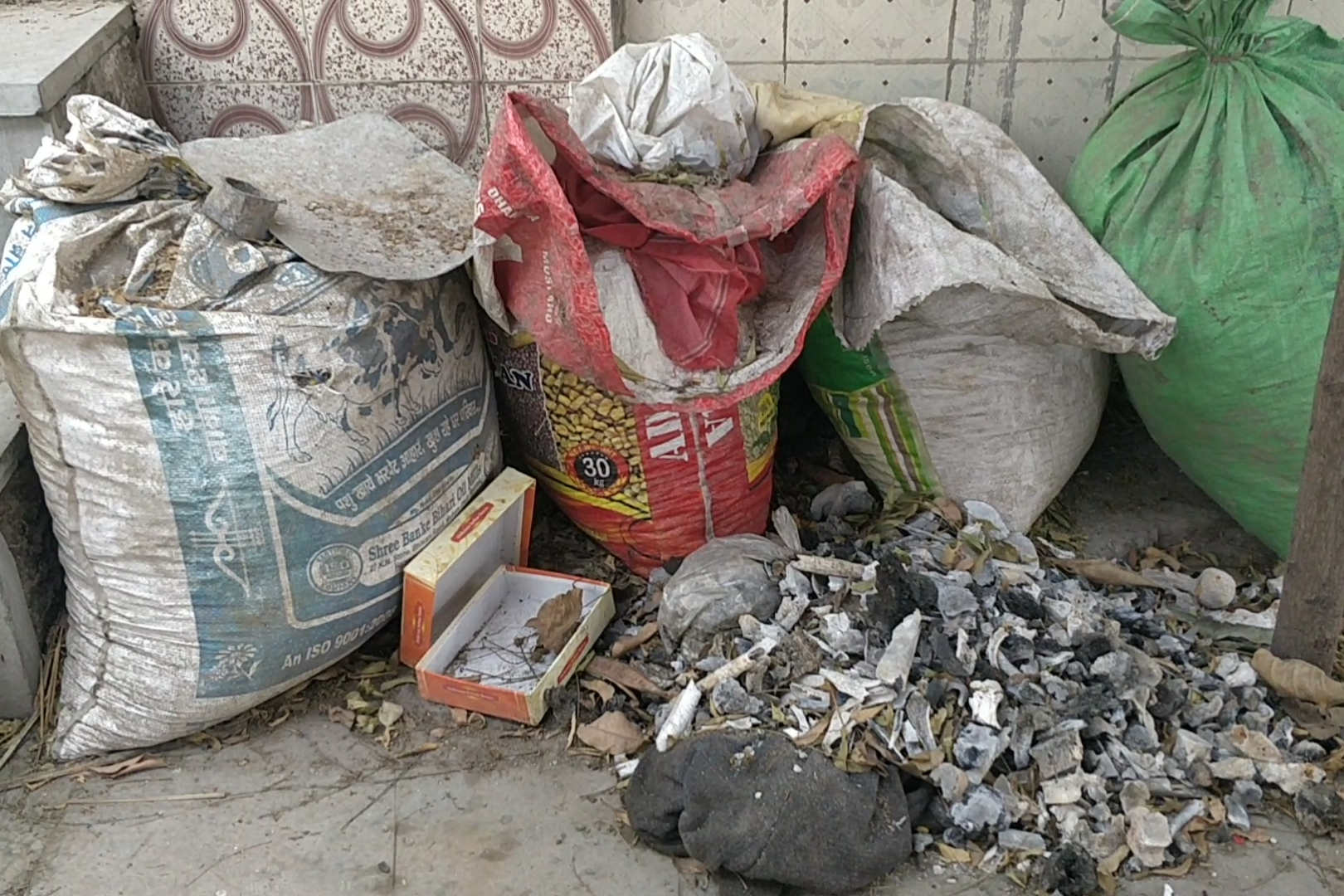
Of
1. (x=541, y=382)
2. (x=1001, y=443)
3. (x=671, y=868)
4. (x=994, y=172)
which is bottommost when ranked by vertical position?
(x=671, y=868)

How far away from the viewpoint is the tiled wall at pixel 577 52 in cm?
249

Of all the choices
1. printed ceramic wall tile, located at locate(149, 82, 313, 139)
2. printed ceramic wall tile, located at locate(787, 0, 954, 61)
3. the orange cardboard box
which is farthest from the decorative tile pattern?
the orange cardboard box

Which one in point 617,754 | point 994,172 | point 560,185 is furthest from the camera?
point 994,172

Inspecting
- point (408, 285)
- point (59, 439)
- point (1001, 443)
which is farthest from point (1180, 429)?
point (59, 439)

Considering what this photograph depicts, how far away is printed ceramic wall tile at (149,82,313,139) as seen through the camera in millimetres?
2600

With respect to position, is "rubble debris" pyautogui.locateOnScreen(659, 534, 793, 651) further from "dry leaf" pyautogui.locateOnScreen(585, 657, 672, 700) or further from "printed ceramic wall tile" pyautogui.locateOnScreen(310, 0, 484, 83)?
"printed ceramic wall tile" pyautogui.locateOnScreen(310, 0, 484, 83)

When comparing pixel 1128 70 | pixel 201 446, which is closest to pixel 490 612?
pixel 201 446

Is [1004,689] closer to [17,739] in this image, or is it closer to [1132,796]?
[1132,796]

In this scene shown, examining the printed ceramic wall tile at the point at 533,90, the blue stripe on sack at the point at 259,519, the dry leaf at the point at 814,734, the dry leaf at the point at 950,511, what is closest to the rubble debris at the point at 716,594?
the dry leaf at the point at 814,734

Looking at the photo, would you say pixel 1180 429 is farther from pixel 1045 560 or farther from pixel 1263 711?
pixel 1263 711

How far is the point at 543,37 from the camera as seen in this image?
8.17ft

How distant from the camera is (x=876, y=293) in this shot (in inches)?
80.9

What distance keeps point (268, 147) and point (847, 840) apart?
66.7 inches

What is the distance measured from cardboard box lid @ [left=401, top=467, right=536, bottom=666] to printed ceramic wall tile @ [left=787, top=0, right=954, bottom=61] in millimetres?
1161
